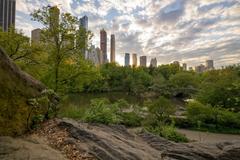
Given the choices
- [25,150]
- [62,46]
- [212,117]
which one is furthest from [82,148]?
[212,117]

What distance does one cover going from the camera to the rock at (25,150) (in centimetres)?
433

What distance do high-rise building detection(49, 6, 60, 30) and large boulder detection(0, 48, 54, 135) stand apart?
8395 mm

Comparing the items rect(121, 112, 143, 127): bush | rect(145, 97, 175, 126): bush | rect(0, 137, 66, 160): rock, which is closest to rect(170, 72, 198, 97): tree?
rect(121, 112, 143, 127): bush

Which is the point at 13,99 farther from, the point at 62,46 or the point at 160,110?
the point at 160,110

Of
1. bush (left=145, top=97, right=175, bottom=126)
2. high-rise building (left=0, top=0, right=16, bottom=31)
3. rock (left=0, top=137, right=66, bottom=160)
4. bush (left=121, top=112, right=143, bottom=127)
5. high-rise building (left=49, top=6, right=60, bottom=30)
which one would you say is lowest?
bush (left=121, top=112, right=143, bottom=127)

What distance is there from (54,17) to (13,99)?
9330 millimetres

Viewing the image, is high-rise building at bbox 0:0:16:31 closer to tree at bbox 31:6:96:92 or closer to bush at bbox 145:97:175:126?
tree at bbox 31:6:96:92

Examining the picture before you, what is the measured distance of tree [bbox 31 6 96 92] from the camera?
1385cm

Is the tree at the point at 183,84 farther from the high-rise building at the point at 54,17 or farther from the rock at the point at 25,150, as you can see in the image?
the rock at the point at 25,150

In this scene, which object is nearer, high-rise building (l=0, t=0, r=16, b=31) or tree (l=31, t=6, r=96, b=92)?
tree (l=31, t=6, r=96, b=92)

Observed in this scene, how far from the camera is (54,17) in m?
13.8

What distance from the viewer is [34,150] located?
15.3 feet

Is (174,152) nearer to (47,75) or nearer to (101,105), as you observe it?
(101,105)

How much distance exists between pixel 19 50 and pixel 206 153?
11.9m
